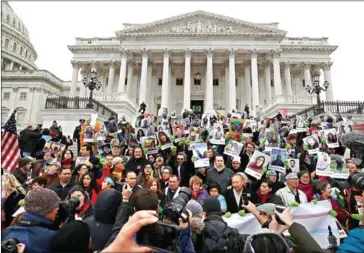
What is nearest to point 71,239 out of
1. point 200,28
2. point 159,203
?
point 159,203

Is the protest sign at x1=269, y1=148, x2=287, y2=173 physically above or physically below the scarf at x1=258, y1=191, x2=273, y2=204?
above

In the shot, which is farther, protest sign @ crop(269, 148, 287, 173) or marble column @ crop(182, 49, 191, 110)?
marble column @ crop(182, 49, 191, 110)

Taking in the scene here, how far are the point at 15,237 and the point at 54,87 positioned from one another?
215 feet

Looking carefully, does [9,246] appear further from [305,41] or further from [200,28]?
[305,41]

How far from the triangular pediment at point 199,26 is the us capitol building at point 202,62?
5.8 inches

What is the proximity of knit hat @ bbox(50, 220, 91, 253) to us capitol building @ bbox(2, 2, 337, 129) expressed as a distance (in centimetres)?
3522

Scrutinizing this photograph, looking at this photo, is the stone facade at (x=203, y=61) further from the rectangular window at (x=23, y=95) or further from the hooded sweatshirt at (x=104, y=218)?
the hooded sweatshirt at (x=104, y=218)

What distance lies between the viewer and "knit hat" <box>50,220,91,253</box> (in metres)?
2.30

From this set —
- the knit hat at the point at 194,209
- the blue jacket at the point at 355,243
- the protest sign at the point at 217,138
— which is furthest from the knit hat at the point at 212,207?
the protest sign at the point at 217,138

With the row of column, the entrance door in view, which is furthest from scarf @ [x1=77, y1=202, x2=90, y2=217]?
the entrance door

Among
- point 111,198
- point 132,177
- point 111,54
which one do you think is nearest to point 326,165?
point 132,177

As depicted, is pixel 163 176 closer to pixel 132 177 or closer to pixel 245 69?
pixel 132 177

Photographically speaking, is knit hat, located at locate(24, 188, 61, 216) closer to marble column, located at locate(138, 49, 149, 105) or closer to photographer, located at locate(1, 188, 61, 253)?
photographer, located at locate(1, 188, 61, 253)

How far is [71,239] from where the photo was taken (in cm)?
233
